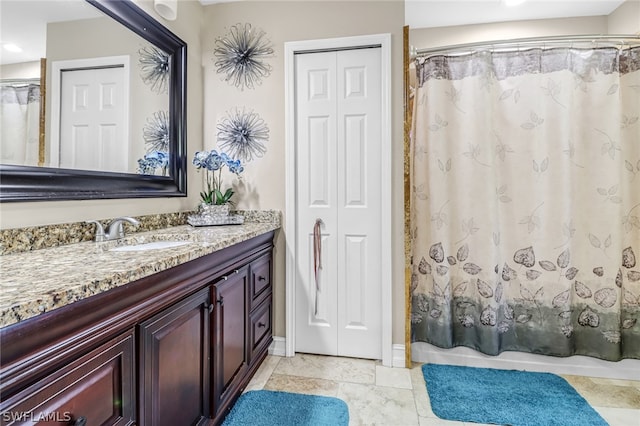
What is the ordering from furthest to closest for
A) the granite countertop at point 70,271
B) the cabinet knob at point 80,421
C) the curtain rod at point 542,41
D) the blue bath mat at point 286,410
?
the curtain rod at point 542,41, the blue bath mat at point 286,410, the cabinet knob at point 80,421, the granite countertop at point 70,271

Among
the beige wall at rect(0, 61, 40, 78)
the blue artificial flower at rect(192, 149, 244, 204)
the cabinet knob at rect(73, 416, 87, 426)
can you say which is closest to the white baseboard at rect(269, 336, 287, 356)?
the blue artificial flower at rect(192, 149, 244, 204)

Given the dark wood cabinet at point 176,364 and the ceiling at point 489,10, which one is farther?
the ceiling at point 489,10

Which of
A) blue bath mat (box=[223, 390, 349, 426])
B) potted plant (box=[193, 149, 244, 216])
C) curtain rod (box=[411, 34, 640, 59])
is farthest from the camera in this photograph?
potted plant (box=[193, 149, 244, 216])

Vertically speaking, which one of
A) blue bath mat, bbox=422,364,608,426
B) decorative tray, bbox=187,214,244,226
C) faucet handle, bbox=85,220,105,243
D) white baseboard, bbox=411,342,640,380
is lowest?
blue bath mat, bbox=422,364,608,426

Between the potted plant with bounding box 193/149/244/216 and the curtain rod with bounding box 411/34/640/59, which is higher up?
the curtain rod with bounding box 411/34/640/59

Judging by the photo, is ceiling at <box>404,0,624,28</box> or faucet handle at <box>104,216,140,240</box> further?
ceiling at <box>404,0,624,28</box>

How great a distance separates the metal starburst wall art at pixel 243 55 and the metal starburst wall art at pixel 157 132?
578 mm

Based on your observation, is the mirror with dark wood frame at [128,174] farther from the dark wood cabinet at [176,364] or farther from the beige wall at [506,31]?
the beige wall at [506,31]

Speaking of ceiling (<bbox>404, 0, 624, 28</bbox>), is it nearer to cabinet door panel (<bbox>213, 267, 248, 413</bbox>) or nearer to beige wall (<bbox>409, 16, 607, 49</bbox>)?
beige wall (<bbox>409, 16, 607, 49</bbox>)

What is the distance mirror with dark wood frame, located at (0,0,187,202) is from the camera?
119cm

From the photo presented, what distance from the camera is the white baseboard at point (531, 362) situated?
79.5 inches

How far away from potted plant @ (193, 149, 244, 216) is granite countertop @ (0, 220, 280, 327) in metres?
0.63

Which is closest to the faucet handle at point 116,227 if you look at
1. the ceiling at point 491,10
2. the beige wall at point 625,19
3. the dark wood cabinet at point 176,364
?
the dark wood cabinet at point 176,364

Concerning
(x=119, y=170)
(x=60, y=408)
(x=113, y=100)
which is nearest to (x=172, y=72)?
(x=113, y=100)
